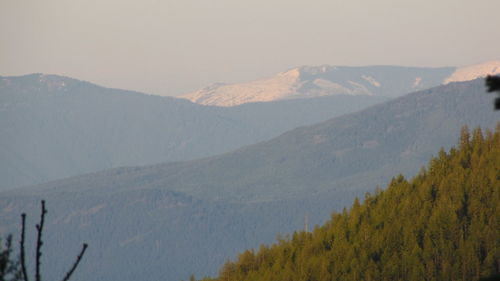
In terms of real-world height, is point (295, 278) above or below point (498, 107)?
below

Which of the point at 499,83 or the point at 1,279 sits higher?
the point at 499,83

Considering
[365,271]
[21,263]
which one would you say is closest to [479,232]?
[365,271]

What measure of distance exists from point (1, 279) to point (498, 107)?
1204 centimetres

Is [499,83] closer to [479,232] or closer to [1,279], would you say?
[1,279]

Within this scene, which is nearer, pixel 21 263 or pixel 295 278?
pixel 21 263

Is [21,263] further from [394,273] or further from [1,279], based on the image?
[394,273]

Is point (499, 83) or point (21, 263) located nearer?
point (499, 83)

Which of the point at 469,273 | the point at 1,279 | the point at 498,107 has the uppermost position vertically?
the point at 498,107

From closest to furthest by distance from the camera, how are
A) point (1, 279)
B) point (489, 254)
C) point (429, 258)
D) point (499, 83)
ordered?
1. point (499, 83)
2. point (1, 279)
3. point (489, 254)
4. point (429, 258)

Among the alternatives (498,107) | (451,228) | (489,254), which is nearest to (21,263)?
(498,107)

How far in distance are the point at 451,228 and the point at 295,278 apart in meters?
28.0

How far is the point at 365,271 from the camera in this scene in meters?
191

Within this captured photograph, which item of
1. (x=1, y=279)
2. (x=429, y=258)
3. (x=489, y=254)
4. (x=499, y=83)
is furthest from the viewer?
(x=429, y=258)

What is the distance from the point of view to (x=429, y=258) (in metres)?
190
